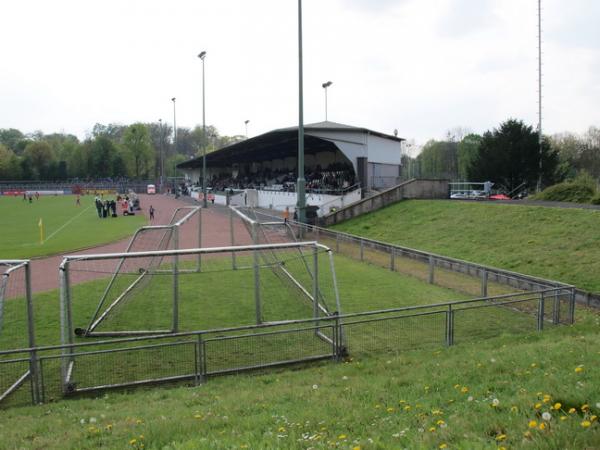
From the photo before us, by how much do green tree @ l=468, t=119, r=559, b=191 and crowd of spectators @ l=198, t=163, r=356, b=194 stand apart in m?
10.0

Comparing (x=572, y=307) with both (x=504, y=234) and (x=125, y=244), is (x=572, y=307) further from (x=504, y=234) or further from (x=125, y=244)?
Answer: (x=125, y=244)

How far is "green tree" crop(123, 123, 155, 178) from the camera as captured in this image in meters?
131

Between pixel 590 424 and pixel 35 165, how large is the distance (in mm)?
144813

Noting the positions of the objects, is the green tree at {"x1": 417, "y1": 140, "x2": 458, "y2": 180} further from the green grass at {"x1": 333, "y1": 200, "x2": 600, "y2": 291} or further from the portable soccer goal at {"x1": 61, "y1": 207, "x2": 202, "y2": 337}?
the portable soccer goal at {"x1": 61, "y1": 207, "x2": 202, "y2": 337}

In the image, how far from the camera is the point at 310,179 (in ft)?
166

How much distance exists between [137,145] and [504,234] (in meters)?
122

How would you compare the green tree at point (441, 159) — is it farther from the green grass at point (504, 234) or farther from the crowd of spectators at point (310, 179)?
the green grass at point (504, 234)

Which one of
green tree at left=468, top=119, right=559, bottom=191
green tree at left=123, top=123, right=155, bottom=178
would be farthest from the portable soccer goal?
green tree at left=123, top=123, right=155, bottom=178

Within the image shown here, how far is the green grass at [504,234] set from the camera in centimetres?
1667

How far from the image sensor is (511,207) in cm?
2383

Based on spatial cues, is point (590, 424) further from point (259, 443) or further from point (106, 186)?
Result: point (106, 186)

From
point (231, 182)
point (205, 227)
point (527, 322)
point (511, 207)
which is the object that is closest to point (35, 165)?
A: point (231, 182)

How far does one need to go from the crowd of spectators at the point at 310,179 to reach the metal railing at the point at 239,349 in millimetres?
26204

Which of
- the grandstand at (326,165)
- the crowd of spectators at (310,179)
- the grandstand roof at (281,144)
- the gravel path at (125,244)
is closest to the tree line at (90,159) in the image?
the grandstand roof at (281,144)
